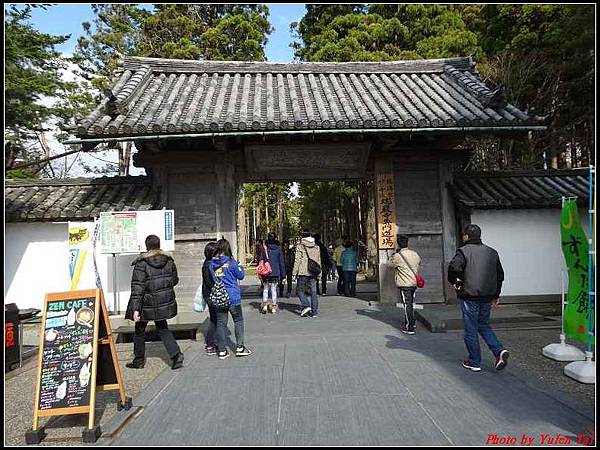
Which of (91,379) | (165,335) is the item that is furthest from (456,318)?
(91,379)

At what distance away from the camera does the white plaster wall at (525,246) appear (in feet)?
33.6

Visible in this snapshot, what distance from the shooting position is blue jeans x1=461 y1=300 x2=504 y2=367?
5.66m

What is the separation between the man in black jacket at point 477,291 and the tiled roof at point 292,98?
4027mm

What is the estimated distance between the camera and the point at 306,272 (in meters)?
9.41

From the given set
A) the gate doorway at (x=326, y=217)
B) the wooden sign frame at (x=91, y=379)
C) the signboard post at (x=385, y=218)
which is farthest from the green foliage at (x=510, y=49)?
the wooden sign frame at (x=91, y=379)

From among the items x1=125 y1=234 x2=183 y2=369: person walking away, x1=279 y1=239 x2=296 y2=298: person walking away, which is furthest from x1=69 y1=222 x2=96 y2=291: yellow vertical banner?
x1=279 y1=239 x2=296 y2=298: person walking away

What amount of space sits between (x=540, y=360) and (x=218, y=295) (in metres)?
4.61

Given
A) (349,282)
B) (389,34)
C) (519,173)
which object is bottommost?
(349,282)

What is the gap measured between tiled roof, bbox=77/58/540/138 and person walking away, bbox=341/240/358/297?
13.8 ft

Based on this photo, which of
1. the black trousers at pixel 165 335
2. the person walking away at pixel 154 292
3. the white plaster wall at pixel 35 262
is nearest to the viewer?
the person walking away at pixel 154 292

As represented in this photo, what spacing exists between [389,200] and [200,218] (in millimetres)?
4403

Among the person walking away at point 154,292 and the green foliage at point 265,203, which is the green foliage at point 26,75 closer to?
the person walking away at point 154,292

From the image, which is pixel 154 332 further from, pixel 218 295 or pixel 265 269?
pixel 265 269

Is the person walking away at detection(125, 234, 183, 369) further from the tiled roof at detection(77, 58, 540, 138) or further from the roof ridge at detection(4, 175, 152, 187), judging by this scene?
the roof ridge at detection(4, 175, 152, 187)
